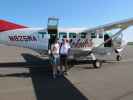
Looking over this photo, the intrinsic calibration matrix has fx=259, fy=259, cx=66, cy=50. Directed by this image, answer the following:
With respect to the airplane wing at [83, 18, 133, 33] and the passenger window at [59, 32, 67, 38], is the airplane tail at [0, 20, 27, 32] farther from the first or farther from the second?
the airplane wing at [83, 18, 133, 33]

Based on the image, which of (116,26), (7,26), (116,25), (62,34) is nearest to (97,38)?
(116,26)

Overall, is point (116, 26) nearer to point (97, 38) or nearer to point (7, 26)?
point (97, 38)

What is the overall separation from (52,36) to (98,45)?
302cm

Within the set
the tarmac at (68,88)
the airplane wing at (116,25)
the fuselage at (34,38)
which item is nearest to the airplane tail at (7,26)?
the fuselage at (34,38)

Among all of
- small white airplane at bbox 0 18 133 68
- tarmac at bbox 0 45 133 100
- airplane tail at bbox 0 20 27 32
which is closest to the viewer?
tarmac at bbox 0 45 133 100

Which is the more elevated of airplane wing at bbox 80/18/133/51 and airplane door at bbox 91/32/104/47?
airplane wing at bbox 80/18/133/51

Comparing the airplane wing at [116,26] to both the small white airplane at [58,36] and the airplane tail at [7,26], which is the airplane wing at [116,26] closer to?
the small white airplane at [58,36]

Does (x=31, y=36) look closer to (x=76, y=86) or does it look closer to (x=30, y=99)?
(x=76, y=86)

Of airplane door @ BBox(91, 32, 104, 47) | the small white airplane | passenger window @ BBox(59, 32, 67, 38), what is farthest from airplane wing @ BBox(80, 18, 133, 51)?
passenger window @ BBox(59, 32, 67, 38)

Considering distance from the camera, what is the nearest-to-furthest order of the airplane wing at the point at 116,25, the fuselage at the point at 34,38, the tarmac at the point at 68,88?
the tarmac at the point at 68,88, the airplane wing at the point at 116,25, the fuselage at the point at 34,38

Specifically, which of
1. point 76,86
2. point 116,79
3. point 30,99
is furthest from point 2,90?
point 116,79

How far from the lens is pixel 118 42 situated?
17.3 meters

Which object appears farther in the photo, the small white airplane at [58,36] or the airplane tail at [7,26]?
the airplane tail at [7,26]

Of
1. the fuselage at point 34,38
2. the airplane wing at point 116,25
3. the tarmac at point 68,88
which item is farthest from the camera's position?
the fuselage at point 34,38
